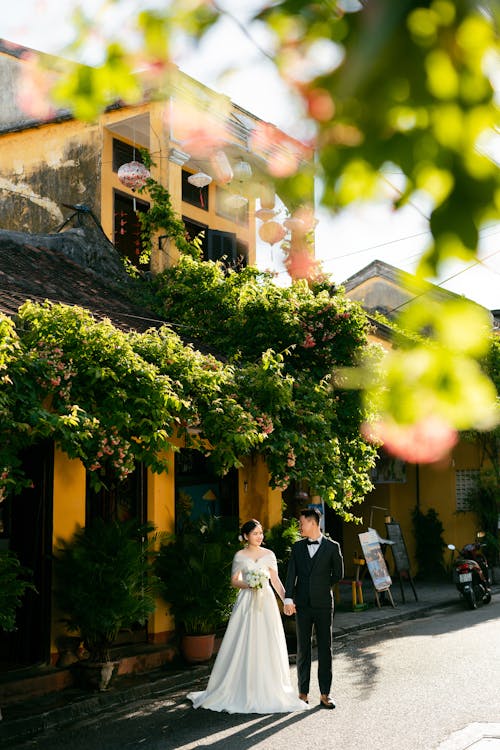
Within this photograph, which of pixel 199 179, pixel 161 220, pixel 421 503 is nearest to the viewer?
pixel 161 220

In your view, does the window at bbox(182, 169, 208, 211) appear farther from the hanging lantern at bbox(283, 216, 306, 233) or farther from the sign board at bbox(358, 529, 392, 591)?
the sign board at bbox(358, 529, 392, 591)

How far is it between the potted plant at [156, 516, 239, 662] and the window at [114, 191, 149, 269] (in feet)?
24.9

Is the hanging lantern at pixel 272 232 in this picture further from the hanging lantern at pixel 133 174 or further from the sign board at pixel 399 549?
the sign board at pixel 399 549

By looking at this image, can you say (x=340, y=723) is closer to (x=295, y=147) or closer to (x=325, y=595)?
(x=325, y=595)

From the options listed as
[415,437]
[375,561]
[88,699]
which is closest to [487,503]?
[375,561]

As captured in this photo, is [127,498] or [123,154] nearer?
[127,498]

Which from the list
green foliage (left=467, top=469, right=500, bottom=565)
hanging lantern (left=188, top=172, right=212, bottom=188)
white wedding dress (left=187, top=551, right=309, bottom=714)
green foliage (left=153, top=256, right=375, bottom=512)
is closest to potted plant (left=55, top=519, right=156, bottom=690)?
white wedding dress (left=187, top=551, right=309, bottom=714)

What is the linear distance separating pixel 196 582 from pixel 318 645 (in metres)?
2.67

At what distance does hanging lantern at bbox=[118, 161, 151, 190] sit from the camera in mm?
15766

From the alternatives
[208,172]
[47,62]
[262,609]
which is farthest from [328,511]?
[47,62]

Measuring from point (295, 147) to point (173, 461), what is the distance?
10077 millimetres

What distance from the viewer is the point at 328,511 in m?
20.6

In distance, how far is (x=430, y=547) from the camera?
68.2ft

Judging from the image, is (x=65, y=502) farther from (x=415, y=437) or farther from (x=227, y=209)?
(x=227, y=209)
